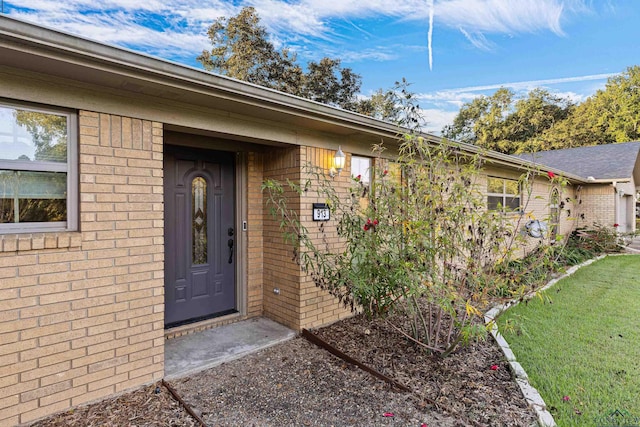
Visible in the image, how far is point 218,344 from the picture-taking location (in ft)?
12.4

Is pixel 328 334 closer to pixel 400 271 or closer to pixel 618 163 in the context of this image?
pixel 400 271

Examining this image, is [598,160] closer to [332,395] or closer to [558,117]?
[332,395]

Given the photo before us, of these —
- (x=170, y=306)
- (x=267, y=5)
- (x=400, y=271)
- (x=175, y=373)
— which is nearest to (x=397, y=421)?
(x=400, y=271)

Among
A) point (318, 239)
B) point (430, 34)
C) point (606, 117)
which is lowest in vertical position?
point (318, 239)

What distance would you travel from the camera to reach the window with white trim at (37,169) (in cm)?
251

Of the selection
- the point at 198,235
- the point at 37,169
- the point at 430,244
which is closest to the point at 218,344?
the point at 198,235

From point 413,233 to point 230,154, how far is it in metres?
2.76

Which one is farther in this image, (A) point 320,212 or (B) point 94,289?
(A) point 320,212

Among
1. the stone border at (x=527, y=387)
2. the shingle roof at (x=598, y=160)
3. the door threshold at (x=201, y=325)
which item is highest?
the shingle roof at (x=598, y=160)

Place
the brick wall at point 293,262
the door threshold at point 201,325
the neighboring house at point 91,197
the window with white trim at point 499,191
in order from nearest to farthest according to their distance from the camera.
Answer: the neighboring house at point 91,197
the door threshold at point 201,325
the brick wall at point 293,262
the window with white trim at point 499,191

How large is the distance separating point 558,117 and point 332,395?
3418 centimetres

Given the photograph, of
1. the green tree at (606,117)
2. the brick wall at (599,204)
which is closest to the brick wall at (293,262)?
the brick wall at (599,204)

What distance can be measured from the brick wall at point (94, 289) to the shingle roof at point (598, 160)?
11707 mm

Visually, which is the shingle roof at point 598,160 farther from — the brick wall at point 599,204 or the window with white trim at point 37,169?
the window with white trim at point 37,169
